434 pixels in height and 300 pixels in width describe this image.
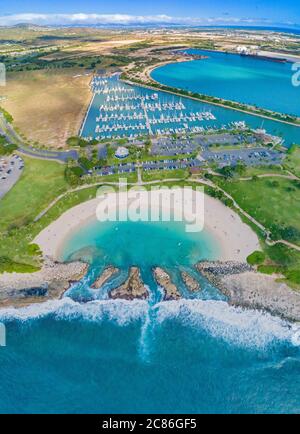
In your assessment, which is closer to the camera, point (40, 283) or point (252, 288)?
point (252, 288)

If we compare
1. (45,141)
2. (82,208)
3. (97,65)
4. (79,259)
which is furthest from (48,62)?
(79,259)

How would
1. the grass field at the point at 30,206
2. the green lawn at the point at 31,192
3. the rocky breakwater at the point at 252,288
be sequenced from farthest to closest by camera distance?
the green lawn at the point at 31,192 < the grass field at the point at 30,206 < the rocky breakwater at the point at 252,288

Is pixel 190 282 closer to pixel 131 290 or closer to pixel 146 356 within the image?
pixel 131 290

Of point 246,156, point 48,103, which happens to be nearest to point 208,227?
point 246,156

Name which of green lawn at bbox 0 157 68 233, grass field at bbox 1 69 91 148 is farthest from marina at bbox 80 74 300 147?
green lawn at bbox 0 157 68 233

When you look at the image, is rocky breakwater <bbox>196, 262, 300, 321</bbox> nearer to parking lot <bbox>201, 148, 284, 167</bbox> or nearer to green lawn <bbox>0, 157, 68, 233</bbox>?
parking lot <bbox>201, 148, 284, 167</bbox>

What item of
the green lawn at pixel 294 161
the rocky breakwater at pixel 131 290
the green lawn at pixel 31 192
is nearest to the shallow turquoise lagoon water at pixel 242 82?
the green lawn at pixel 294 161

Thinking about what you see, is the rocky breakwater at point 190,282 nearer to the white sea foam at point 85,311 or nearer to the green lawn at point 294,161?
the white sea foam at point 85,311
